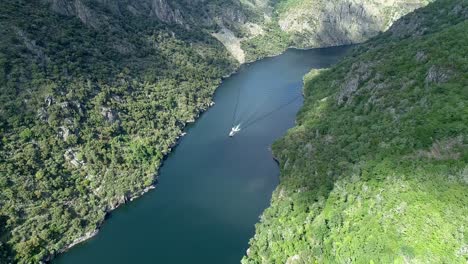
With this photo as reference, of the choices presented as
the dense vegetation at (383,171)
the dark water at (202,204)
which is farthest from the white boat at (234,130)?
the dense vegetation at (383,171)

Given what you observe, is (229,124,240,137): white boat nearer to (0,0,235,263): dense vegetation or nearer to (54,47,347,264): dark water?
(54,47,347,264): dark water

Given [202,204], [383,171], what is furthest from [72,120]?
[383,171]

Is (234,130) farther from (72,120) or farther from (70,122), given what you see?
(70,122)

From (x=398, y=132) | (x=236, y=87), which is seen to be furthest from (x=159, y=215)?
(x=236, y=87)

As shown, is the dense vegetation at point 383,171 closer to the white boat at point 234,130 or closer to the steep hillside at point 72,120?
the white boat at point 234,130

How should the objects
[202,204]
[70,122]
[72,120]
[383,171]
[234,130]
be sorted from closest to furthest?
[383,171]
[202,204]
[70,122]
[72,120]
[234,130]

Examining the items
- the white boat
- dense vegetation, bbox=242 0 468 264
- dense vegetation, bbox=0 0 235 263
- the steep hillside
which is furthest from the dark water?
dense vegetation, bbox=242 0 468 264

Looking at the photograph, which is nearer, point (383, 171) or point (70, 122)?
point (383, 171)
